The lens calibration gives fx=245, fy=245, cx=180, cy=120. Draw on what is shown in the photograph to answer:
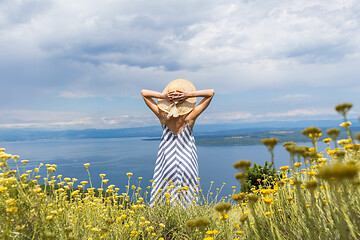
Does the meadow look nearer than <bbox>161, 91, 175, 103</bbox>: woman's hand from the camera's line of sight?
Yes

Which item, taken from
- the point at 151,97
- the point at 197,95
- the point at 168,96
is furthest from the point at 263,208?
the point at 151,97

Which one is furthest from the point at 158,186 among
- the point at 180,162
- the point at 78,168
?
the point at 78,168

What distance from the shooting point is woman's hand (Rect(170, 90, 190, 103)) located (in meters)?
5.55

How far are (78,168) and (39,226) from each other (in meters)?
92.9

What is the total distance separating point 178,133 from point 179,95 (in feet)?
2.87

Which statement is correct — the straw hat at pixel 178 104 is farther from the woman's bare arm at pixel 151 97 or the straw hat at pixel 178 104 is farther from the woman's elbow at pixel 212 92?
the woman's elbow at pixel 212 92

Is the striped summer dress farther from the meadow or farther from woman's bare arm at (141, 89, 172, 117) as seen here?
the meadow

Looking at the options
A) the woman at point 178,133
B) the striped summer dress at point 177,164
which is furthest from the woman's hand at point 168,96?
the striped summer dress at point 177,164

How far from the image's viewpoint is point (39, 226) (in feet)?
7.77

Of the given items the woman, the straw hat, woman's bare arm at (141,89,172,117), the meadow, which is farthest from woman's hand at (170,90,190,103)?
the meadow

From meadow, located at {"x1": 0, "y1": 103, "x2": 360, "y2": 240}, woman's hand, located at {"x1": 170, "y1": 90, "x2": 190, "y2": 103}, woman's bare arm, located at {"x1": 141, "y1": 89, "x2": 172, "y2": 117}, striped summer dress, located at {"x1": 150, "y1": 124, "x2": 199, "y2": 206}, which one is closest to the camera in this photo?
meadow, located at {"x1": 0, "y1": 103, "x2": 360, "y2": 240}

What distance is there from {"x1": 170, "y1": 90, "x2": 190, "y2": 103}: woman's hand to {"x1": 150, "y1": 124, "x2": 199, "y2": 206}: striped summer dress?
2.08 feet

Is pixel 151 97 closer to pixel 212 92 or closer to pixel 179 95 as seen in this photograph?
pixel 179 95

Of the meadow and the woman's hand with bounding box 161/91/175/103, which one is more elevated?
the woman's hand with bounding box 161/91/175/103
